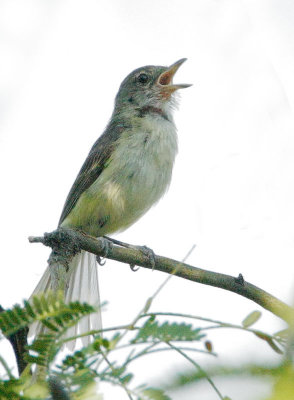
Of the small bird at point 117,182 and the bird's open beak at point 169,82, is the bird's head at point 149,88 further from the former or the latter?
the small bird at point 117,182

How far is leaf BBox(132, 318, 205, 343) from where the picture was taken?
1.30 meters

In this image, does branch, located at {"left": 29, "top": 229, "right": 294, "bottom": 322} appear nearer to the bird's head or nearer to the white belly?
the white belly

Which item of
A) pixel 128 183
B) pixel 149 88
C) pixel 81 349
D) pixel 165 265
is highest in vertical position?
pixel 149 88

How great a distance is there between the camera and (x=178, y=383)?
1.93ft

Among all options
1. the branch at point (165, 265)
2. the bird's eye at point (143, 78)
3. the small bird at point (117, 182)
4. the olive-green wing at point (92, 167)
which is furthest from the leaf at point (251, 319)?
the bird's eye at point (143, 78)

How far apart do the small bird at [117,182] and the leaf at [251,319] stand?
372cm

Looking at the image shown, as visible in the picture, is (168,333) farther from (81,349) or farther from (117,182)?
(117,182)

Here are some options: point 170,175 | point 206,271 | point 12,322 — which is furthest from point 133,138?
point 12,322

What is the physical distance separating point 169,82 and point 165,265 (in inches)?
155

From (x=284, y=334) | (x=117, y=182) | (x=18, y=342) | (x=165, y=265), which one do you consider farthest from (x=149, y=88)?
(x=284, y=334)

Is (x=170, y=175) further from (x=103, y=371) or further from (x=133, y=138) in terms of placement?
Result: (x=103, y=371)

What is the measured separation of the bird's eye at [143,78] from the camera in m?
6.85

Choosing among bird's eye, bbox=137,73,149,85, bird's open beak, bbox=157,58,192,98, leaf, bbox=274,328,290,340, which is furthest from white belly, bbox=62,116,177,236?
leaf, bbox=274,328,290,340

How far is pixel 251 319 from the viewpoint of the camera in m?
1.34
